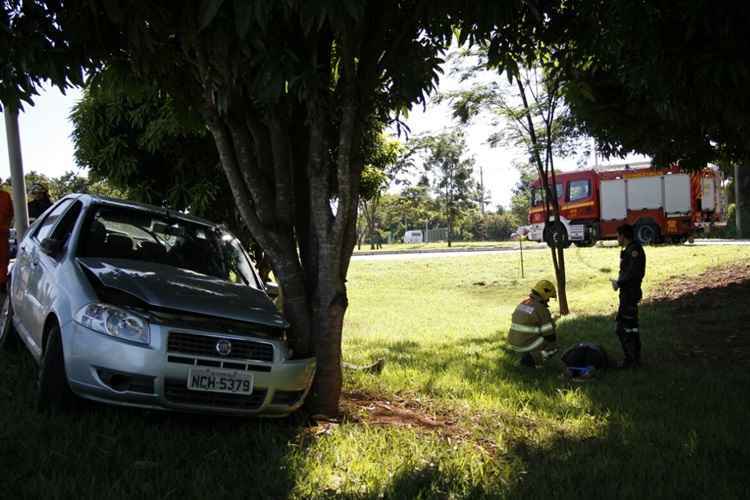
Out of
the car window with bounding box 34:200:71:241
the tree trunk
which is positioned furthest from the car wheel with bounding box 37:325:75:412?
the tree trunk

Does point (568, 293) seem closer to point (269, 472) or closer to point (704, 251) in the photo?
point (704, 251)

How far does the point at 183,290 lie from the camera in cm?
441

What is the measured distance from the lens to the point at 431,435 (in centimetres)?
456

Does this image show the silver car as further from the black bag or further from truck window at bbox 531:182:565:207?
truck window at bbox 531:182:565:207

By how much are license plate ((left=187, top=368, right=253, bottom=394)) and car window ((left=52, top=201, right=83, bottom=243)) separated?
212 centimetres

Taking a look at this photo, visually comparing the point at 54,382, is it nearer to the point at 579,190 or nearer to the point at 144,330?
the point at 144,330

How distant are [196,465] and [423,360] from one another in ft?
14.7

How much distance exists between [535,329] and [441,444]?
3.14 meters

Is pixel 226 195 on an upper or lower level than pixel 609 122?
lower

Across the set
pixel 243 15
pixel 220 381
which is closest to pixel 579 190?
pixel 220 381

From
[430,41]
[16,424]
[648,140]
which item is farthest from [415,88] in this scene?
[648,140]

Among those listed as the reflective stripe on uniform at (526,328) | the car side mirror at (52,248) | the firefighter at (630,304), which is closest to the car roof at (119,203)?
the car side mirror at (52,248)

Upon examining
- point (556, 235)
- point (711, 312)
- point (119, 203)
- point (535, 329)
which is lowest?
point (711, 312)

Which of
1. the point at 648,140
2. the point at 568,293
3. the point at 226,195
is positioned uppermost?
the point at 648,140
